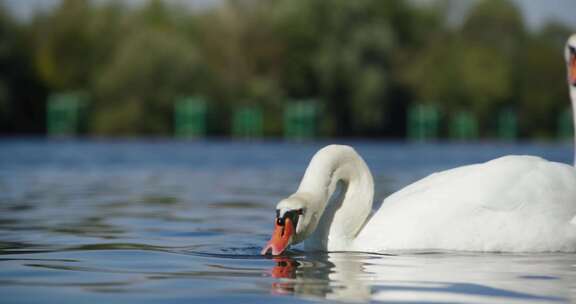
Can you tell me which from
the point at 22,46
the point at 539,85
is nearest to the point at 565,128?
the point at 539,85

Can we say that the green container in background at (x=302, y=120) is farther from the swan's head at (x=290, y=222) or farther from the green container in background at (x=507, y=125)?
the swan's head at (x=290, y=222)

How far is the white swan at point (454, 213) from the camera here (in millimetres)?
7258

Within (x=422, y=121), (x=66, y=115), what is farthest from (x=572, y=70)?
(x=422, y=121)

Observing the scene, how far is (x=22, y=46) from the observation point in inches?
2712

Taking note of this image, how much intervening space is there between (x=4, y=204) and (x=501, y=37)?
222 ft

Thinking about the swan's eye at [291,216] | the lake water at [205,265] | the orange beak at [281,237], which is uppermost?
the swan's eye at [291,216]

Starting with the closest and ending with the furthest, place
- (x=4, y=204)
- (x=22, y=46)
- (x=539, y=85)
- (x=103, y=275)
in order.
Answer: (x=103, y=275)
(x=4, y=204)
(x=22, y=46)
(x=539, y=85)

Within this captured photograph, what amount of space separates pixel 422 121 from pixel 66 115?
21750 mm

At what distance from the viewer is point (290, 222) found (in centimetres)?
702

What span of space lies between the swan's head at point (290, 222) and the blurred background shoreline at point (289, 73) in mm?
51026

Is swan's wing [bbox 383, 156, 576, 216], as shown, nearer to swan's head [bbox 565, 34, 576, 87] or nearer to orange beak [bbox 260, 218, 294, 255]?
orange beak [bbox 260, 218, 294, 255]

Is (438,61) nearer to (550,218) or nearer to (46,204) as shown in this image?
(46,204)

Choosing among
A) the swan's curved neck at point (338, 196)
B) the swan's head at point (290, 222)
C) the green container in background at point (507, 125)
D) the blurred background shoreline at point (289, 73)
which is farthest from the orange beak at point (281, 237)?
the green container in background at point (507, 125)

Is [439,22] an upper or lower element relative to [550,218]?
upper
